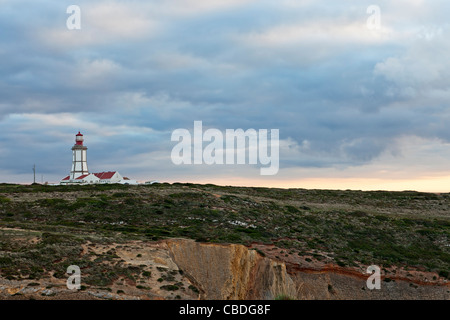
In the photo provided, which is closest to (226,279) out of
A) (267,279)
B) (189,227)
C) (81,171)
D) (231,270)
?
(231,270)

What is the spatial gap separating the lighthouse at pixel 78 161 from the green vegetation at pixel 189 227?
3983cm

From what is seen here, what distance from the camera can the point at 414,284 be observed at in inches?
1876

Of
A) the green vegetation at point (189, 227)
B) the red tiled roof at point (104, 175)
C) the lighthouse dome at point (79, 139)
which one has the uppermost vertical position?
the lighthouse dome at point (79, 139)

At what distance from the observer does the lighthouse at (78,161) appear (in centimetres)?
12131

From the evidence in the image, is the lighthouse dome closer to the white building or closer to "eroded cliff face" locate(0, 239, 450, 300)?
the white building

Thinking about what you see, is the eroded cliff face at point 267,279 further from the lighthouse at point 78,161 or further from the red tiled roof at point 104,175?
the lighthouse at point 78,161

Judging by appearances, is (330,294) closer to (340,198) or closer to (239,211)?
(239,211)

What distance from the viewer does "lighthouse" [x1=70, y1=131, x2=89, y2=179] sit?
121 m

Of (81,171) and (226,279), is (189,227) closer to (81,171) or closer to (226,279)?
(226,279)

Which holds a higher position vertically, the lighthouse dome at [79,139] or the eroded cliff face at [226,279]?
the lighthouse dome at [79,139]

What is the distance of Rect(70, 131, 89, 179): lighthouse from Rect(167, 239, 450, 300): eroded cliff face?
84613 mm

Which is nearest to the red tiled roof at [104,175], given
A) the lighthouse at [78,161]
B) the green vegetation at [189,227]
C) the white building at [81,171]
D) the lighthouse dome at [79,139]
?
the white building at [81,171]

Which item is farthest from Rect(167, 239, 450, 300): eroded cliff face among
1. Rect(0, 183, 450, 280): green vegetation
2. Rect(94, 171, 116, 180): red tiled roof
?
Rect(94, 171, 116, 180): red tiled roof

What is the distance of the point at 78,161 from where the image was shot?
4803 inches
